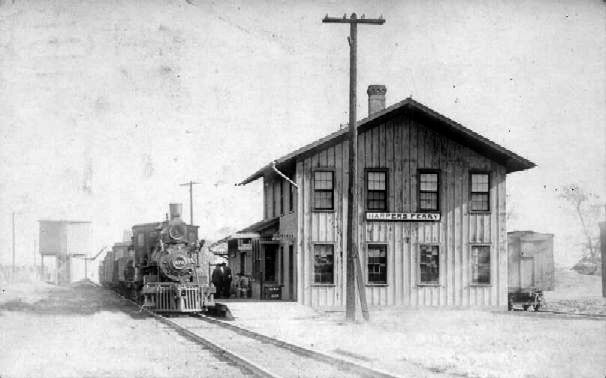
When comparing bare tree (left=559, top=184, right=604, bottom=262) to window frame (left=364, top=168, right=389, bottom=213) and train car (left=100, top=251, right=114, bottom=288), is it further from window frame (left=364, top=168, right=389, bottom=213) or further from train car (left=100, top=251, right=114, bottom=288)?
window frame (left=364, top=168, right=389, bottom=213)

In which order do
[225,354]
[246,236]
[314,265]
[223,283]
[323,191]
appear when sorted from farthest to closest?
[223,283]
[246,236]
[323,191]
[314,265]
[225,354]

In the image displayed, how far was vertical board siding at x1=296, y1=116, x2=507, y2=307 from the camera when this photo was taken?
25531mm

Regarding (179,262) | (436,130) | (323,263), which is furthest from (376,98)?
(179,262)

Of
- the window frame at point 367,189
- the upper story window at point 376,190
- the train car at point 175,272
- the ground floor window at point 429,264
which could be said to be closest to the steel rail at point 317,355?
the train car at point 175,272

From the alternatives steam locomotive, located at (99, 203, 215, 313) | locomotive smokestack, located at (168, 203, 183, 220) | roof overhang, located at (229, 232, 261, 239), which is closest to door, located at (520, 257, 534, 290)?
roof overhang, located at (229, 232, 261, 239)

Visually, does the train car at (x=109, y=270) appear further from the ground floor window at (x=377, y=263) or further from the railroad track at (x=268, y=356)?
the railroad track at (x=268, y=356)

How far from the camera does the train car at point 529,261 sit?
28.9 m

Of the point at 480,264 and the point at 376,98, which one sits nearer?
the point at 480,264

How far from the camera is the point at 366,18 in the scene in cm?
2125

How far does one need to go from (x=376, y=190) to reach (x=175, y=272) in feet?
23.6

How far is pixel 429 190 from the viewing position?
26344mm

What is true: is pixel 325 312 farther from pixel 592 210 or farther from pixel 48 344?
pixel 592 210

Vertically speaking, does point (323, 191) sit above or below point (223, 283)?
above

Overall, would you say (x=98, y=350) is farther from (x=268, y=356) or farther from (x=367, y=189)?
(x=367, y=189)
